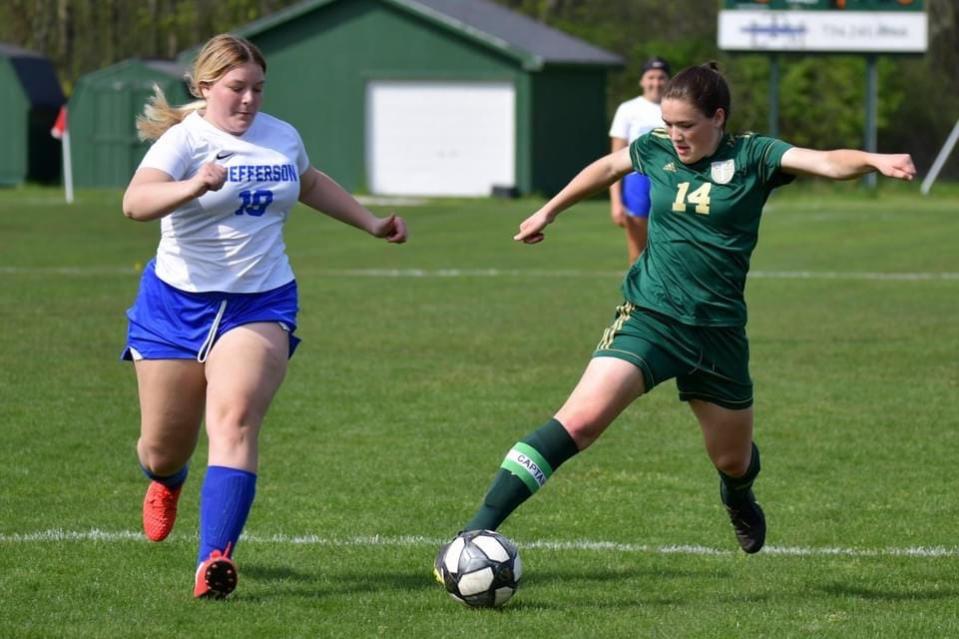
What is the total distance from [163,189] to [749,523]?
2558 millimetres

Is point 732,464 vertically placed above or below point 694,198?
below

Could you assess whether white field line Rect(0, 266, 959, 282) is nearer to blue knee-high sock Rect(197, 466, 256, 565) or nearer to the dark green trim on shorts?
the dark green trim on shorts

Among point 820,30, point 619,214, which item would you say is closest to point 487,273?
point 619,214

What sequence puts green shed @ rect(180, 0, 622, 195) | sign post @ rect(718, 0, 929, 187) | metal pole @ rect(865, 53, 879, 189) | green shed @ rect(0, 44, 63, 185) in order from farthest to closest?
green shed @ rect(0, 44, 63, 185), green shed @ rect(180, 0, 622, 195), sign post @ rect(718, 0, 929, 187), metal pole @ rect(865, 53, 879, 189)

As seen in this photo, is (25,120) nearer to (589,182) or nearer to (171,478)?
(171,478)

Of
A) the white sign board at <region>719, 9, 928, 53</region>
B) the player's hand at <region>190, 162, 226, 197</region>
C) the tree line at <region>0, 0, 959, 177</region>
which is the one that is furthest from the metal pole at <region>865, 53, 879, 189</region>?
the player's hand at <region>190, 162, 226, 197</region>

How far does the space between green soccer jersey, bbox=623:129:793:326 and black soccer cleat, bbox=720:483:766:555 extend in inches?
31.9

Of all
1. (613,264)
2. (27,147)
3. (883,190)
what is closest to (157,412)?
(613,264)

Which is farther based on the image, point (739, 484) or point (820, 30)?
point (820, 30)

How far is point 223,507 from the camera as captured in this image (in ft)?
19.3

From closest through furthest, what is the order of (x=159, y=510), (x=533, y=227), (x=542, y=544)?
(x=533, y=227) < (x=159, y=510) < (x=542, y=544)

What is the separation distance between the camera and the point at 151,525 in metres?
6.75

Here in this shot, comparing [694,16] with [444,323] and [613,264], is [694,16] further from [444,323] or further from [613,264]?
[444,323]

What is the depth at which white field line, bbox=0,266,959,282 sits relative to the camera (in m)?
20.1
